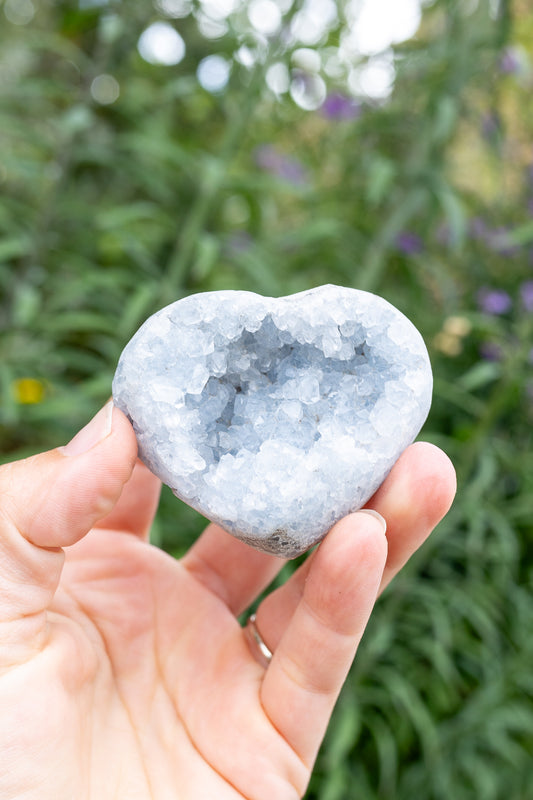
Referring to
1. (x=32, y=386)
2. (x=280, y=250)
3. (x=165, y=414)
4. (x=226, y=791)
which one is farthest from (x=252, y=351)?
(x=280, y=250)

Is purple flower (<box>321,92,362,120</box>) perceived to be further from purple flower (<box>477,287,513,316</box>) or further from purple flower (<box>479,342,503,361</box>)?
purple flower (<box>479,342,503,361</box>)

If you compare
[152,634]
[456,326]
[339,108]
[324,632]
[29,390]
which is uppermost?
[339,108]

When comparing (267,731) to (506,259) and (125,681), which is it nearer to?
(125,681)

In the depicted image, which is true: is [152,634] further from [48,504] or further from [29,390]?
[29,390]

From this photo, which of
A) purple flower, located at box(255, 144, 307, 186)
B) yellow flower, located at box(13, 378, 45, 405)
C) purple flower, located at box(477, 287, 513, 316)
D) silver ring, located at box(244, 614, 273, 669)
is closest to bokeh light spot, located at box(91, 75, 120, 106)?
purple flower, located at box(255, 144, 307, 186)

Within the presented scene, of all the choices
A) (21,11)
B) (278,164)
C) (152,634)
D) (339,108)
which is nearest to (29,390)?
(152,634)

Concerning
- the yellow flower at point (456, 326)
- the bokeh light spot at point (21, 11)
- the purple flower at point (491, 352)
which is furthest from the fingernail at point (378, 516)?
the bokeh light spot at point (21, 11)
